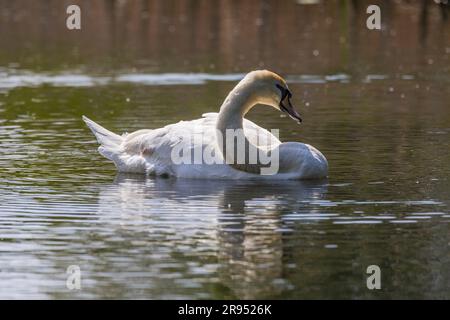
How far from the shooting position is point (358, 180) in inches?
573

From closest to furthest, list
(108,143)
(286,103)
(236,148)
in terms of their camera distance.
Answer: (236,148), (286,103), (108,143)

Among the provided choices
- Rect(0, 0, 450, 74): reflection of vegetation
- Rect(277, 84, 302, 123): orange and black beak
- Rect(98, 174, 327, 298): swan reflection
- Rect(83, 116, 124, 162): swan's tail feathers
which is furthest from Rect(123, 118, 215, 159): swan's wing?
Rect(0, 0, 450, 74): reflection of vegetation

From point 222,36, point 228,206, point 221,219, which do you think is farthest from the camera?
point 222,36

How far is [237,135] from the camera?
48.5 feet

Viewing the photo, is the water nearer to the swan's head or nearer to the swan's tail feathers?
the swan's tail feathers

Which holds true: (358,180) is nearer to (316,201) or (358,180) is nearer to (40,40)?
(316,201)

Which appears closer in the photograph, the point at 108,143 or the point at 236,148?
the point at 236,148

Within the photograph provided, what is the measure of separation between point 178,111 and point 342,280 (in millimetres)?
11396

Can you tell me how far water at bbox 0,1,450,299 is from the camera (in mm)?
10156

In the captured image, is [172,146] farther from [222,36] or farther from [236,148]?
[222,36]

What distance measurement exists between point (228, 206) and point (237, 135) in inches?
71.1

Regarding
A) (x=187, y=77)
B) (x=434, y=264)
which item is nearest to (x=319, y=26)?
(x=187, y=77)

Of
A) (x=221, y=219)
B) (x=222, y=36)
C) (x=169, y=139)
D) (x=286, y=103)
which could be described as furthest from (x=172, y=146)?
(x=222, y=36)

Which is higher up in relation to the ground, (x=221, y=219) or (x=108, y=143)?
(x=108, y=143)
